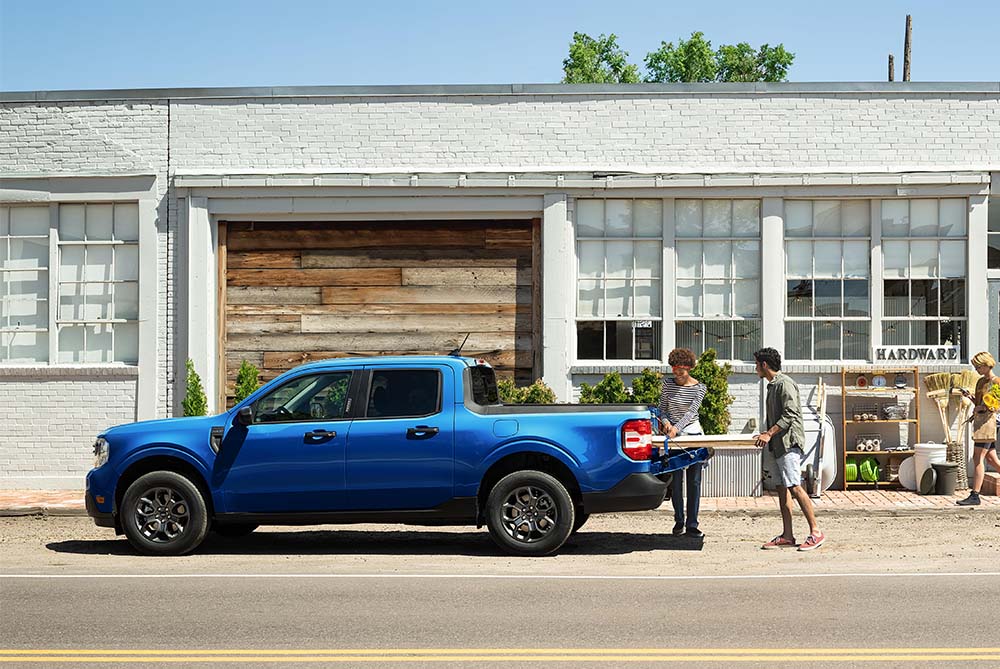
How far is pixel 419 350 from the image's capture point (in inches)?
665

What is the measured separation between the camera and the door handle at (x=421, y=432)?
11328 millimetres

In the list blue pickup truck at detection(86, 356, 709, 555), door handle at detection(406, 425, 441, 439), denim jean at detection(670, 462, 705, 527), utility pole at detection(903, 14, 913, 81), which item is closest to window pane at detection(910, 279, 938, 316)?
denim jean at detection(670, 462, 705, 527)

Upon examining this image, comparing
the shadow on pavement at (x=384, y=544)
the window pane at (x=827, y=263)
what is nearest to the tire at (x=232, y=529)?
the shadow on pavement at (x=384, y=544)

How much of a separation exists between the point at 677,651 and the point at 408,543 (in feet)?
17.4

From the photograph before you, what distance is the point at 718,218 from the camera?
16.7 m

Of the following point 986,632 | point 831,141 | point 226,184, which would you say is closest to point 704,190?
point 831,141

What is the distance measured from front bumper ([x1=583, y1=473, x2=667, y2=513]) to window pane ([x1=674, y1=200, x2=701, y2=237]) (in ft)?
19.9

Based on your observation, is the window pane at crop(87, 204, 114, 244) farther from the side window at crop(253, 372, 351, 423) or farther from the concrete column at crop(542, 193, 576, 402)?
the side window at crop(253, 372, 351, 423)

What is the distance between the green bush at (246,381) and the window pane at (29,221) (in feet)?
10.7

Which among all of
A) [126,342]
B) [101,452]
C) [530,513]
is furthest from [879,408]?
[126,342]

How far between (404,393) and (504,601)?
9.91 feet

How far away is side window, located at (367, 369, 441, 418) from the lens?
11492 millimetres

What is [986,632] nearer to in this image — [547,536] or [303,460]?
[547,536]

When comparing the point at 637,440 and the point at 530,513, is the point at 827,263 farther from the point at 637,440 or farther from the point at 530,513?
the point at 530,513
